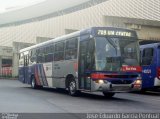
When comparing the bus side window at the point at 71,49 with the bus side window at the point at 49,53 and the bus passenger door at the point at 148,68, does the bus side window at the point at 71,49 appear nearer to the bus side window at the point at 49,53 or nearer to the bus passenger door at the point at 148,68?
the bus side window at the point at 49,53

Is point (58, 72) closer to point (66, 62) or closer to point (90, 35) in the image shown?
point (66, 62)

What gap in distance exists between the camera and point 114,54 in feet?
47.5

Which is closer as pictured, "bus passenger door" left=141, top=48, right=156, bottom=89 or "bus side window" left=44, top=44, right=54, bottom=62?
"bus passenger door" left=141, top=48, right=156, bottom=89

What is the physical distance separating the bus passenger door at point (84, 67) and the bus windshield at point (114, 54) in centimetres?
81

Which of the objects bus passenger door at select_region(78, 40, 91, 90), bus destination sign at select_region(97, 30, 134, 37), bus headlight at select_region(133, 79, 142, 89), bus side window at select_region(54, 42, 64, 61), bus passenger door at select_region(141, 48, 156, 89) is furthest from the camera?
bus passenger door at select_region(141, 48, 156, 89)

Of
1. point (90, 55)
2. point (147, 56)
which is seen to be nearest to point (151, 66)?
point (147, 56)

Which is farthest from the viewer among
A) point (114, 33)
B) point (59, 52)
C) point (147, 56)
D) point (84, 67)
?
point (147, 56)

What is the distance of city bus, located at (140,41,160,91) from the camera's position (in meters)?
18.7

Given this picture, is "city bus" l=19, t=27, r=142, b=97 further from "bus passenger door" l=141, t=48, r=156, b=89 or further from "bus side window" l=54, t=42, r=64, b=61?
"bus passenger door" l=141, t=48, r=156, b=89

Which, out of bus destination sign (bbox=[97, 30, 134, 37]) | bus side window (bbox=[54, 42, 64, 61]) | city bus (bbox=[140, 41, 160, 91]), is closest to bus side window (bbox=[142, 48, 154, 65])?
city bus (bbox=[140, 41, 160, 91])

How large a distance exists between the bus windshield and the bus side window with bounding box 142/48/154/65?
4370mm

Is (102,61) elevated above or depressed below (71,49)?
below

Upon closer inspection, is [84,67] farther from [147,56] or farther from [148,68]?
[147,56]

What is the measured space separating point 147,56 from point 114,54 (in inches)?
219
